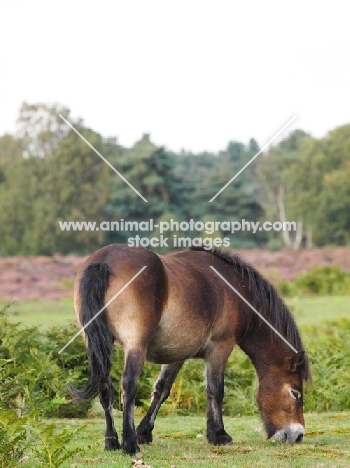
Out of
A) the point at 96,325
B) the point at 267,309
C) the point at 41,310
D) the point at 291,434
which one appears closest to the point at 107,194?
the point at 41,310

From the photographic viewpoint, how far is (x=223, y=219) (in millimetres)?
51531

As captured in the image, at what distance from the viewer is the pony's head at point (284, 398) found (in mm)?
8297

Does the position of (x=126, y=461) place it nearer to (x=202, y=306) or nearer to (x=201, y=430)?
(x=202, y=306)

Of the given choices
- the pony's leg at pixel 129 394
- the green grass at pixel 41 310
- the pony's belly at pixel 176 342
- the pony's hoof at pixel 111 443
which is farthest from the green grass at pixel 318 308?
the pony's leg at pixel 129 394

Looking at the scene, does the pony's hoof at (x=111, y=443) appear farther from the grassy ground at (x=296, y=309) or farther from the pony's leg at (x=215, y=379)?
the grassy ground at (x=296, y=309)

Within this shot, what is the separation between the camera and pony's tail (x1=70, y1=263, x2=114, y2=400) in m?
7.14

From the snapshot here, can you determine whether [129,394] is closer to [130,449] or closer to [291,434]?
[130,449]

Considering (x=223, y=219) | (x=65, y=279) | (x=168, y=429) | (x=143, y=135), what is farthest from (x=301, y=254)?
(x=168, y=429)

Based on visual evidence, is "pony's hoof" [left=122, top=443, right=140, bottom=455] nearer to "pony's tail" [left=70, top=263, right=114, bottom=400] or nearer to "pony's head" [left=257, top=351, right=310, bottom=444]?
"pony's tail" [left=70, top=263, right=114, bottom=400]

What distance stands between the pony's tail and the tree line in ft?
116

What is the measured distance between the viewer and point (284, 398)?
27.8ft

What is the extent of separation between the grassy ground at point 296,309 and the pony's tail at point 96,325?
1751cm

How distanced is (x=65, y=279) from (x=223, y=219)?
16338 millimetres

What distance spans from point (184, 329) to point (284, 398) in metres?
1.54
